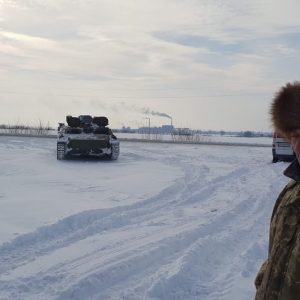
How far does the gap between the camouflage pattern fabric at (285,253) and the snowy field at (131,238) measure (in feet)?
9.14

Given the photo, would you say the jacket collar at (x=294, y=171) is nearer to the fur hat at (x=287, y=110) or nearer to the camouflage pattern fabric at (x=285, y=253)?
the camouflage pattern fabric at (x=285, y=253)

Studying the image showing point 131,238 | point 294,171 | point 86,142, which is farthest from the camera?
point 86,142

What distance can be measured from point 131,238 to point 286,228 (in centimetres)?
485

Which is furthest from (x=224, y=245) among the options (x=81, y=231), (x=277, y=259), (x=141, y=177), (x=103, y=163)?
(x=103, y=163)

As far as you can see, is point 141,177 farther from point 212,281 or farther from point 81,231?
point 212,281

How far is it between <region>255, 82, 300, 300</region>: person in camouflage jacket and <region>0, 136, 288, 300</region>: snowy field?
281 cm

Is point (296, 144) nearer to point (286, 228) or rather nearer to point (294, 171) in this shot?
point (294, 171)

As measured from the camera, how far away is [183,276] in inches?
206

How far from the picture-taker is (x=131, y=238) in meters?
6.71

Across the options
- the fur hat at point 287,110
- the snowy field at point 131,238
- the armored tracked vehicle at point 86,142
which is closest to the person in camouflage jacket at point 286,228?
the fur hat at point 287,110

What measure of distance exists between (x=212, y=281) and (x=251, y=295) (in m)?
0.51

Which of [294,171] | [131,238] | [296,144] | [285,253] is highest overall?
[296,144]

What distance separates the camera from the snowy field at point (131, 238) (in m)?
4.95

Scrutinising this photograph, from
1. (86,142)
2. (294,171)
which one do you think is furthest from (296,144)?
(86,142)
